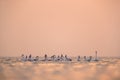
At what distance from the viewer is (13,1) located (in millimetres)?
6426

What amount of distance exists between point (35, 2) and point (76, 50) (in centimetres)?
166

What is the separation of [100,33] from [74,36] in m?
0.69

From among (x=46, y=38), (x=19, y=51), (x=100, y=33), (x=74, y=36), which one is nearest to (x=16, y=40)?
(x=19, y=51)

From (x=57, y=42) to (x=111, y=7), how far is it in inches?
67.4

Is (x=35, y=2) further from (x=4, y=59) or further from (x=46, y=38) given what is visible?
(x=4, y=59)

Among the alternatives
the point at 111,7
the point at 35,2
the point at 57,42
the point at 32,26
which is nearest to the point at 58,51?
the point at 57,42

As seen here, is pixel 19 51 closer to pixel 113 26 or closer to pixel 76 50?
pixel 76 50

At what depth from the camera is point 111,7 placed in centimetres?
658

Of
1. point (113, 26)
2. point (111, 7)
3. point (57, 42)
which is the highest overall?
point (111, 7)

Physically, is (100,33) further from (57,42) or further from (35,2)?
(35,2)

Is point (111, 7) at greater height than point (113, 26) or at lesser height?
greater

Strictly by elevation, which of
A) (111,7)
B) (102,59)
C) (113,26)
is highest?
(111,7)

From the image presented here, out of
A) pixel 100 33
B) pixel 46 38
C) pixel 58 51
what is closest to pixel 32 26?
pixel 46 38

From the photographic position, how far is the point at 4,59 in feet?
21.3
